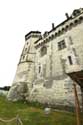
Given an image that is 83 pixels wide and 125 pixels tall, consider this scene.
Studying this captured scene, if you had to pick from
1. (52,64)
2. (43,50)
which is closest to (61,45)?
(52,64)

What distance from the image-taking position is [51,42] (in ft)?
111

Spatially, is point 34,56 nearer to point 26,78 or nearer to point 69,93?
point 26,78

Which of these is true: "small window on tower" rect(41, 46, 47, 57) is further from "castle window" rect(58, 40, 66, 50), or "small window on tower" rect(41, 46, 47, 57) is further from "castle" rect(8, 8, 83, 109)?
"castle window" rect(58, 40, 66, 50)

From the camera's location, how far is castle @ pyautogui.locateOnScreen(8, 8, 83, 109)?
90.3ft

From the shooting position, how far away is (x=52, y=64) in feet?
105

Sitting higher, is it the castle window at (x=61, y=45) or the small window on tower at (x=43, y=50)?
the small window on tower at (x=43, y=50)

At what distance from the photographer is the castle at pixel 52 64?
2753cm

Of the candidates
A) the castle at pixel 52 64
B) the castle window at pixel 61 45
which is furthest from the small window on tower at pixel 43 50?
the castle window at pixel 61 45

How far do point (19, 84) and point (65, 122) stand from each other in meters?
18.0

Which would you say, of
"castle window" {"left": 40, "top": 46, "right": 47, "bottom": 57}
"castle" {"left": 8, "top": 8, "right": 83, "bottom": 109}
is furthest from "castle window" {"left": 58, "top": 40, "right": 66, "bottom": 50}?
"castle window" {"left": 40, "top": 46, "right": 47, "bottom": 57}

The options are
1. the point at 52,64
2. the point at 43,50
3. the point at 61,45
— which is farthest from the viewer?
the point at 43,50

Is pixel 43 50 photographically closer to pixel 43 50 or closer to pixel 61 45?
pixel 43 50

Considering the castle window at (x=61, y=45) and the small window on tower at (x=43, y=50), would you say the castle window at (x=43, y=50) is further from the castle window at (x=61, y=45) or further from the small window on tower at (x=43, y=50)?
the castle window at (x=61, y=45)

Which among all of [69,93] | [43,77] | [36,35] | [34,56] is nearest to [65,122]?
[69,93]
